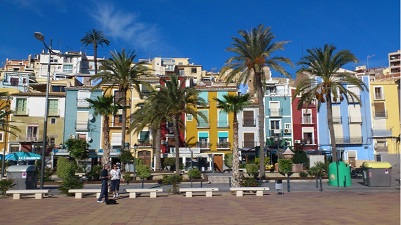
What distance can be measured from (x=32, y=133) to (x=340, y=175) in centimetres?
3923

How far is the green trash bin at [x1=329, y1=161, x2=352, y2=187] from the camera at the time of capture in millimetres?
24031

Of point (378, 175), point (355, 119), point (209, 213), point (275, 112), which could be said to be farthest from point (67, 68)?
point (209, 213)

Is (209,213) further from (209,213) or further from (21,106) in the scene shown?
(21,106)

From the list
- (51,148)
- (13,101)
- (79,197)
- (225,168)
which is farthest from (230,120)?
(79,197)

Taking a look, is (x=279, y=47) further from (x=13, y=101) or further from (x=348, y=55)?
(x=13, y=101)

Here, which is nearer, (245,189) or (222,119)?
(245,189)

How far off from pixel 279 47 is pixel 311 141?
832 inches

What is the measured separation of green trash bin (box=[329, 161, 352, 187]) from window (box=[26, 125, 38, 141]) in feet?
124

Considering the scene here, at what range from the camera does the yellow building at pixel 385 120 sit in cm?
4953

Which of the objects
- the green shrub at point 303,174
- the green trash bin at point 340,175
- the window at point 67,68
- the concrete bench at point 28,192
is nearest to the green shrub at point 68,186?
the concrete bench at point 28,192

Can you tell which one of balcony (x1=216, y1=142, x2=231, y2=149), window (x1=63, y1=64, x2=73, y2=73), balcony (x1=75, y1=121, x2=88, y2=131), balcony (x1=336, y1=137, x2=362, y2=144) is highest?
window (x1=63, y1=64, x2=73, y2=73)

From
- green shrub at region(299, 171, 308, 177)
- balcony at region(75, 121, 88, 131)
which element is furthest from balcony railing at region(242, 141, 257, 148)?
balcony at region(75, 121, 88, 131)

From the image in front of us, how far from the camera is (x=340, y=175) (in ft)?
79.4

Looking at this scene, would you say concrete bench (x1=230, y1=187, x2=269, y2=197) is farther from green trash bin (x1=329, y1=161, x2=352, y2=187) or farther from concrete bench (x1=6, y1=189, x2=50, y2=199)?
concrete bench (x1=6, y1=189, x2=50, y2=199)
